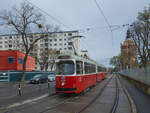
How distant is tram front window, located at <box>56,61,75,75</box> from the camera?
1133 centimetres

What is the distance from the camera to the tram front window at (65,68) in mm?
11334

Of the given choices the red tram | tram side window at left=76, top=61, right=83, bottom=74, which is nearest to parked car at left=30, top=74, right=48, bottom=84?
tram side window at left=76, top=61, right=83, bottom=74

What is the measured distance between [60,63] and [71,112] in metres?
4.50

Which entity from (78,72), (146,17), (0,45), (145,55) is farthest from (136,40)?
(0,45)

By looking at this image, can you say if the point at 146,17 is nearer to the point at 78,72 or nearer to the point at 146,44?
the point at 146,44

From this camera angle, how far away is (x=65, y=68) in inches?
452

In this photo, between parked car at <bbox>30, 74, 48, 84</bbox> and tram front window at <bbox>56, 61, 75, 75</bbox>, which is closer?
tram front window at <bbox>56, 61, 75, 75</bbox>

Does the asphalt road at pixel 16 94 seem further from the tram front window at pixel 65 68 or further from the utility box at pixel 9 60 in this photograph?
the utility box at pixel 9 60

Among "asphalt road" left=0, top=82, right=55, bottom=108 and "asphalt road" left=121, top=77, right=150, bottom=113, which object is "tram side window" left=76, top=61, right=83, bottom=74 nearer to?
"asphalt road" left=0, top=82, right=55, bottom=108

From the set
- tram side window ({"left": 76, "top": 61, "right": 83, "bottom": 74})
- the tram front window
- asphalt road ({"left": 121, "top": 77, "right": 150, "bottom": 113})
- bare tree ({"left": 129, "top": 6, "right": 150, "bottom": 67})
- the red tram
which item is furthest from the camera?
bare tree ({"left": 129, "top": 6, "right": 150, "bottom": 67})

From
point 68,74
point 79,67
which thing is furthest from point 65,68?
point 79,67

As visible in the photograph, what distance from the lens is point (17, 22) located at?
25.5 m

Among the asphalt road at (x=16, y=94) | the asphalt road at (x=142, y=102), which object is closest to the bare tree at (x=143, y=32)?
the asphalt road at (x=142, y=102)

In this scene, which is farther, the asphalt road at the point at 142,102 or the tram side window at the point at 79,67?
the tram side window at the point at 79,67
